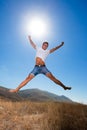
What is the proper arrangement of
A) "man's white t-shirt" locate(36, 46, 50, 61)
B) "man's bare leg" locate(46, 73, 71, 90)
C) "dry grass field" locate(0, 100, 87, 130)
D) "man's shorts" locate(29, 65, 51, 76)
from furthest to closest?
"man's white t-shirt" locate(36, 46, 50, 61) → "man's bare leg" locate(46, 73, 71, 90) → "man's shorts" locate(29, 65, 51, 76) → "dry grass field" locate(0, 100, 87, 130)

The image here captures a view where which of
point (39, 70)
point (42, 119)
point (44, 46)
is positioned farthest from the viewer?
point (44, 46)

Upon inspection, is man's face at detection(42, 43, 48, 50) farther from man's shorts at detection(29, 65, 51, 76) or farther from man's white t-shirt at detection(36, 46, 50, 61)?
man's shorts at detection(29, 65, 51, 76)

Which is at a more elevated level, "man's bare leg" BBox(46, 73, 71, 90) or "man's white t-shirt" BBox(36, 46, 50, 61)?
"man's white t-shirt" BBox(36, 46, 50, 61)

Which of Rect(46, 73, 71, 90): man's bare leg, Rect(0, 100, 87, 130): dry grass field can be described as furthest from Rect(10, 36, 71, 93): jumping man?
Rect(0, 100, 87, 130): dry grass field

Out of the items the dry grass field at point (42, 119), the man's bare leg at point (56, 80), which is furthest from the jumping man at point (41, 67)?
the dry grass field at point (42, 119)

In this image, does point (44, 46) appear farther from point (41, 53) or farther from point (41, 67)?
point (41, 67)

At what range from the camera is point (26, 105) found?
12852 mm

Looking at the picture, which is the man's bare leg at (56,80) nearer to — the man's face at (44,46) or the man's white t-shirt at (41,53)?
the man's white t-shirt at (41,53)

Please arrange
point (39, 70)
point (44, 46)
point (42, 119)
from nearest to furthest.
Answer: point (42, 119) → point (39, 70) → point (44, 46)

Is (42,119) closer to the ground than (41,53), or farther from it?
closer to the ground

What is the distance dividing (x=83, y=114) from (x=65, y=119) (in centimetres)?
145

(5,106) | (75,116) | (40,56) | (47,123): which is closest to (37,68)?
(40,56)

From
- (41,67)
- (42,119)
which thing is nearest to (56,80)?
(41,67)

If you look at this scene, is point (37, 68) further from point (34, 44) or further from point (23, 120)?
point (23, 120)
